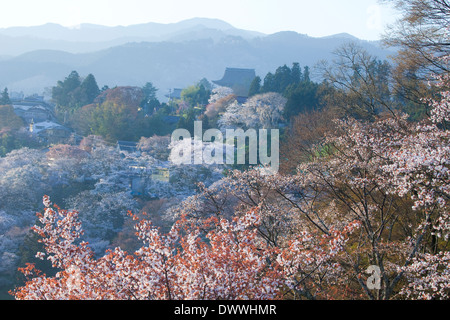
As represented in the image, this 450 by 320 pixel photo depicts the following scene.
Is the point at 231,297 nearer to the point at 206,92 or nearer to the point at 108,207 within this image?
the point at 108,207

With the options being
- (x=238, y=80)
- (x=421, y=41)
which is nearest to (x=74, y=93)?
(x=238, y=80)

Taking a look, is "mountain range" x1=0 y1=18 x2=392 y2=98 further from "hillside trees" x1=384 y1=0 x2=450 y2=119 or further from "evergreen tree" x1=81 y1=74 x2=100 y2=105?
"hillside trees" x1=384 y1=0 x2=450 y2=119

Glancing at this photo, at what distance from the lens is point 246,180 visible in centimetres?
755

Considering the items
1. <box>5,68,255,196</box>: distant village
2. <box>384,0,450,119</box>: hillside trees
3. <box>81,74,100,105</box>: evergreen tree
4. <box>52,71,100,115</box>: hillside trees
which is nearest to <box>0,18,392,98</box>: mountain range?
<box>52,71,100,115</box>: hillside trees

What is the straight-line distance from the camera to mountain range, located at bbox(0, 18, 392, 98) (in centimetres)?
6348

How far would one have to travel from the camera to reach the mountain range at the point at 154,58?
6348 cm

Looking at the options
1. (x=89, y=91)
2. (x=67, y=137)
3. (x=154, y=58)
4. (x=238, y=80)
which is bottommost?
(x=67, y=137)

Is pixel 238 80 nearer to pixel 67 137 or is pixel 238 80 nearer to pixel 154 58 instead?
pixel 67 137

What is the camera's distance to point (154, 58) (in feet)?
254

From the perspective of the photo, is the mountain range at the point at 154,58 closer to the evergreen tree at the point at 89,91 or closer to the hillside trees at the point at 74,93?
the hillside trees at the point at 74,93

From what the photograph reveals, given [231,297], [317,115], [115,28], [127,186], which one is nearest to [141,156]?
[127,186]

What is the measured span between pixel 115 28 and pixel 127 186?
122379mm

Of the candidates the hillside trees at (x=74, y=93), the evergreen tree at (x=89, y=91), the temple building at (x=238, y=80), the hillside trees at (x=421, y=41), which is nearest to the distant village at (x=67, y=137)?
the temple building at (x=238, y=80)

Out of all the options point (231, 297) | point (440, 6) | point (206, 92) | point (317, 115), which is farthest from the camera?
point (206, 92)
